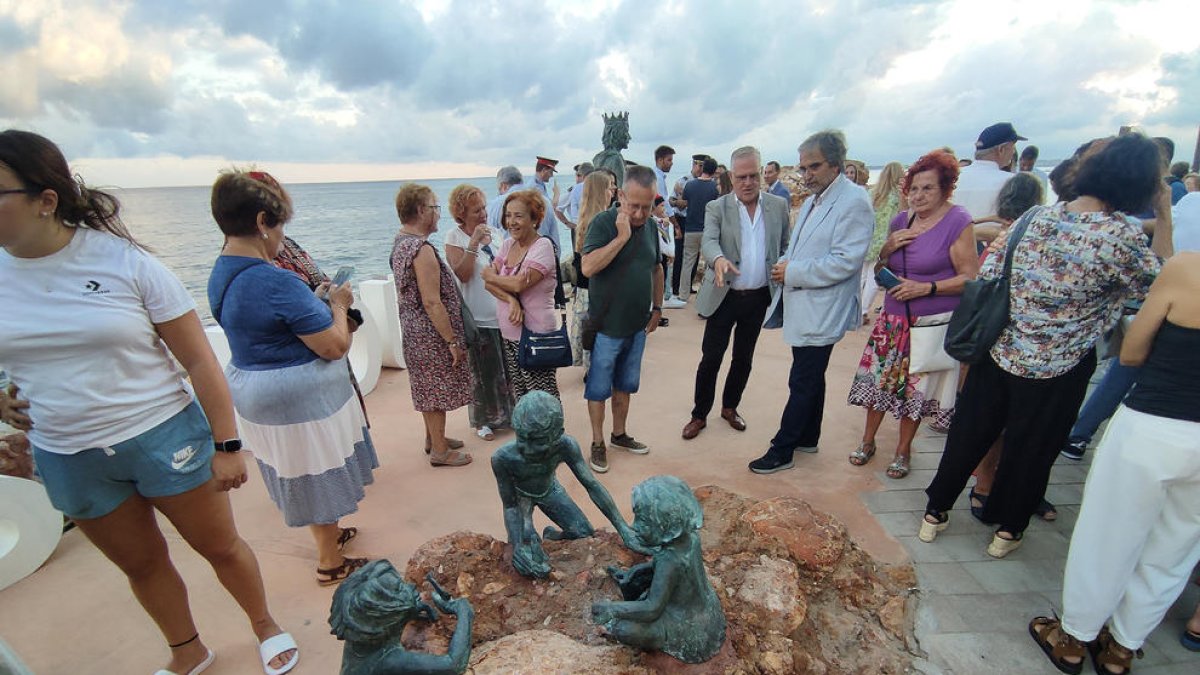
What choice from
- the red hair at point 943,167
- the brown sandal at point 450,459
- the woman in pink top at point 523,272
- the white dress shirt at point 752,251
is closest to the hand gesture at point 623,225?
the woman in pink top at point 523,272

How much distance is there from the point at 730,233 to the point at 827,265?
691mm

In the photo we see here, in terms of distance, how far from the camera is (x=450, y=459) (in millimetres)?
3598

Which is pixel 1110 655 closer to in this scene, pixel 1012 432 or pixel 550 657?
pixel 1012 432

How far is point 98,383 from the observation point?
1.63 meters

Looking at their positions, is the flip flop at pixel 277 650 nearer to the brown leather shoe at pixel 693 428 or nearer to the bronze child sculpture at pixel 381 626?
the bronze child sculpture at pixel 381 626

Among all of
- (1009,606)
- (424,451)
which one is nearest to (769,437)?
(1009,606)

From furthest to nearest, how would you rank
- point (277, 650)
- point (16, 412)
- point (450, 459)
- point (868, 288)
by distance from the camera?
point (868, 288)
point (450, 459)
point (277, 650)
point (16, 412)

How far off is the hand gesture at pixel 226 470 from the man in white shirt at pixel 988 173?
447cm

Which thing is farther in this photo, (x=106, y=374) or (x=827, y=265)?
(x=827, y=265)

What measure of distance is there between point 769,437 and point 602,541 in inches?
84.3

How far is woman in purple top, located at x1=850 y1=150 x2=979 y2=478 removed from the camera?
2855 mm

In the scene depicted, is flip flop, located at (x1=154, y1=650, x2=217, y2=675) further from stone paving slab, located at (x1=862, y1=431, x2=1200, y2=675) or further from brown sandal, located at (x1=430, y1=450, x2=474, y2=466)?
stone paving slab, located at (x1=862, y1=431, x2=1200, y2=675)

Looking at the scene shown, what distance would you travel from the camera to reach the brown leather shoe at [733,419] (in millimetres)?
4024

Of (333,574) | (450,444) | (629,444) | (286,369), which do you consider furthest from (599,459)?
(286,369)
